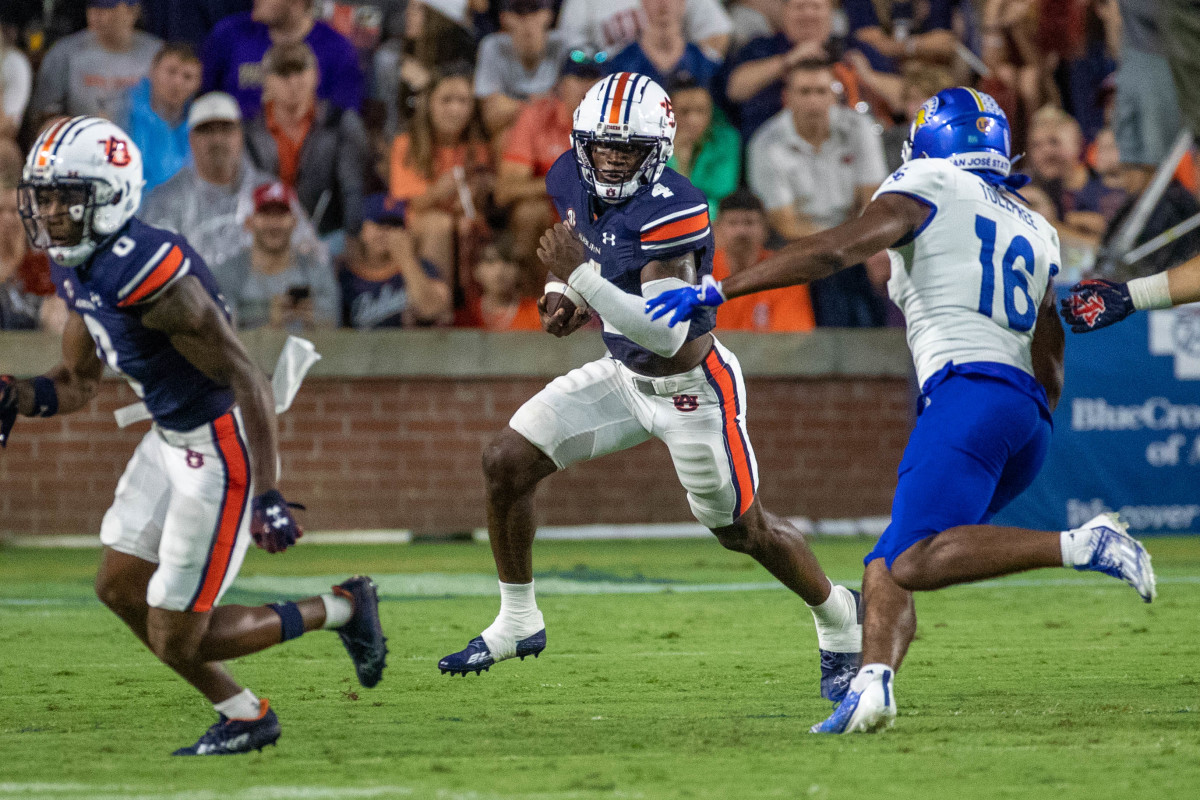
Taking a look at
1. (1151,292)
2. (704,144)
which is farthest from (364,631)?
(704,144)

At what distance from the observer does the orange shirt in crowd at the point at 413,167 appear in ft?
38.8

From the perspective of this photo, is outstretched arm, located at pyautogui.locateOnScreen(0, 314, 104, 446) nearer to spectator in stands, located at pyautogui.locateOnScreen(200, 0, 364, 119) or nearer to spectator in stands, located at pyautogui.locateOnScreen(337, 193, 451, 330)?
spectator in stands, located at pyautogui.locateOnScreen(337, 193, 451, 330)

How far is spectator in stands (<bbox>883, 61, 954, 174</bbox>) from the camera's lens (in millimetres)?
12344

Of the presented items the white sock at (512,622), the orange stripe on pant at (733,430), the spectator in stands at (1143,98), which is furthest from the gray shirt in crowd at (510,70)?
the white sock at (512,622)

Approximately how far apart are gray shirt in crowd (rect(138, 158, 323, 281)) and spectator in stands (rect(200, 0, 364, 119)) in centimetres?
75

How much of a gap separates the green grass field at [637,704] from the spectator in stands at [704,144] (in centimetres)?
396

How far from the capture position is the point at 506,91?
39.8 feet

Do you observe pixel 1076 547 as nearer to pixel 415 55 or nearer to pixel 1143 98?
pixel 415 55

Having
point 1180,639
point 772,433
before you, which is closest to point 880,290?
point 772,433

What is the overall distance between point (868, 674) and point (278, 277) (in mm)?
7833

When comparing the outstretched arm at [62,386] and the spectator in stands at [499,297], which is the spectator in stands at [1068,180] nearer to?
the spectator in stands at [499,297]

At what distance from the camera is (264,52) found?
467 inches

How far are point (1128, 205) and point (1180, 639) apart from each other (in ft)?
21.3

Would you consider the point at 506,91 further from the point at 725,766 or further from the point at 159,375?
the point at 725,766
